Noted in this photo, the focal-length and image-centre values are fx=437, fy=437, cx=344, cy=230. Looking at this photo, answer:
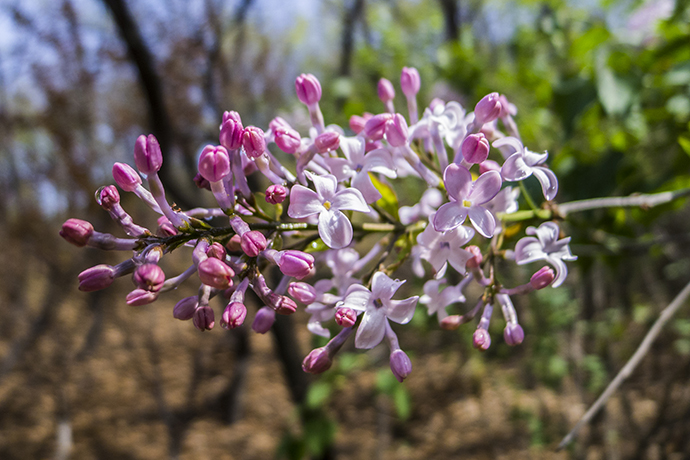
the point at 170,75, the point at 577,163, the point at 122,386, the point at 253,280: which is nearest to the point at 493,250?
the point at 253,280

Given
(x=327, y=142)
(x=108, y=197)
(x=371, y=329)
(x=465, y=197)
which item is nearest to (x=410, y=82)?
(x=327, y=142)

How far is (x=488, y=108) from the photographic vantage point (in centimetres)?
106

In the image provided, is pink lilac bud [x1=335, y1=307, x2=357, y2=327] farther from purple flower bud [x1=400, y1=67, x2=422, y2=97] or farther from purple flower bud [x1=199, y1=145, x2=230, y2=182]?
purple flower bud [x1=400, y1=67, x2=422, y2=97]

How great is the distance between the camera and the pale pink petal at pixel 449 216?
908 millimetres

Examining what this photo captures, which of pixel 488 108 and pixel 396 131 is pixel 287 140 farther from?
→ pixel 488 108

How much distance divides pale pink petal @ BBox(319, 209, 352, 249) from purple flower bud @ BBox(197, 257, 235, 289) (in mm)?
206

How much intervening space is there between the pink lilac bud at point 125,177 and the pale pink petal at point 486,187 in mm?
782

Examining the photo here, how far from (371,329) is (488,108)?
1.96 ft

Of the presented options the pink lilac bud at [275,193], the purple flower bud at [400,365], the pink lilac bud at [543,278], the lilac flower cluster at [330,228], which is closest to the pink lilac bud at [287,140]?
the lilac flower cluster at [330,228]

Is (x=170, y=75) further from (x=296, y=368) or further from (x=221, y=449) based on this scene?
(x=221, y=449)

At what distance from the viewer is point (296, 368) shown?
3.92 meters

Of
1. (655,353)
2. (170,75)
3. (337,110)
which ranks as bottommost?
(655,353)

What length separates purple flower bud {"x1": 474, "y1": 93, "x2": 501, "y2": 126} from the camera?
3.46 feet

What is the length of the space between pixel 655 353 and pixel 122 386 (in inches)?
367
